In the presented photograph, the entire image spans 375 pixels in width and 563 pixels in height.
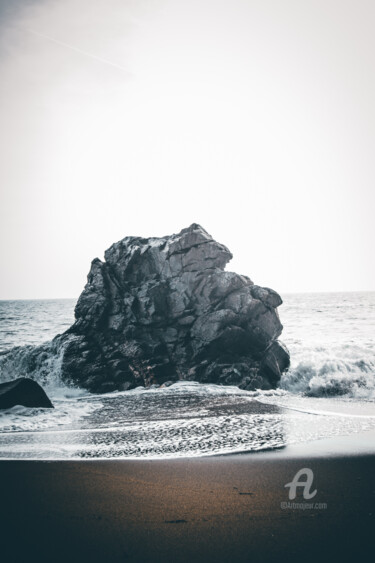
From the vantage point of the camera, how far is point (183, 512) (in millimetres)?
4684

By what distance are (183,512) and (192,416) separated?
6.42 metres

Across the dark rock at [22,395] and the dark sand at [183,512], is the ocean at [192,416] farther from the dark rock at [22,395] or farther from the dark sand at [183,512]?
the dark sand at [183,512]

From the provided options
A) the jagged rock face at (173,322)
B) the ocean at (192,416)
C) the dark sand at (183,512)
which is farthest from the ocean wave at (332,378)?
the dark sand at (183,512)

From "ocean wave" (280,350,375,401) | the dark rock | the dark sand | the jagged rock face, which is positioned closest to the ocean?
"ocean wave" (280,350,375,401)

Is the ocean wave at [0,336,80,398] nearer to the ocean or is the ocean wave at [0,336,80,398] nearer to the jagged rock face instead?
the ocean

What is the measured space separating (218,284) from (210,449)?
12.9m

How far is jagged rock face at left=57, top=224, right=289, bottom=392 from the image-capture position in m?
17.8

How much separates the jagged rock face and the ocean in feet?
3.95

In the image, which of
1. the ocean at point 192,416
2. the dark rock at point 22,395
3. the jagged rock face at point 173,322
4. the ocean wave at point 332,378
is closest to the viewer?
the ocean at point 192,416

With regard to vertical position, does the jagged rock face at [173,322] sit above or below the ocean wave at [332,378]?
above

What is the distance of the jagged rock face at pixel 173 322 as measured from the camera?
17.8 metres

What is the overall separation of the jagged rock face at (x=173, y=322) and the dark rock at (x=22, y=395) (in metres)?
4.43

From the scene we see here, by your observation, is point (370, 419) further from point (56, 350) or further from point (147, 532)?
point (56, 350)

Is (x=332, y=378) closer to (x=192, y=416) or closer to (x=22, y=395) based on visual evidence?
(x=192, y=416)
